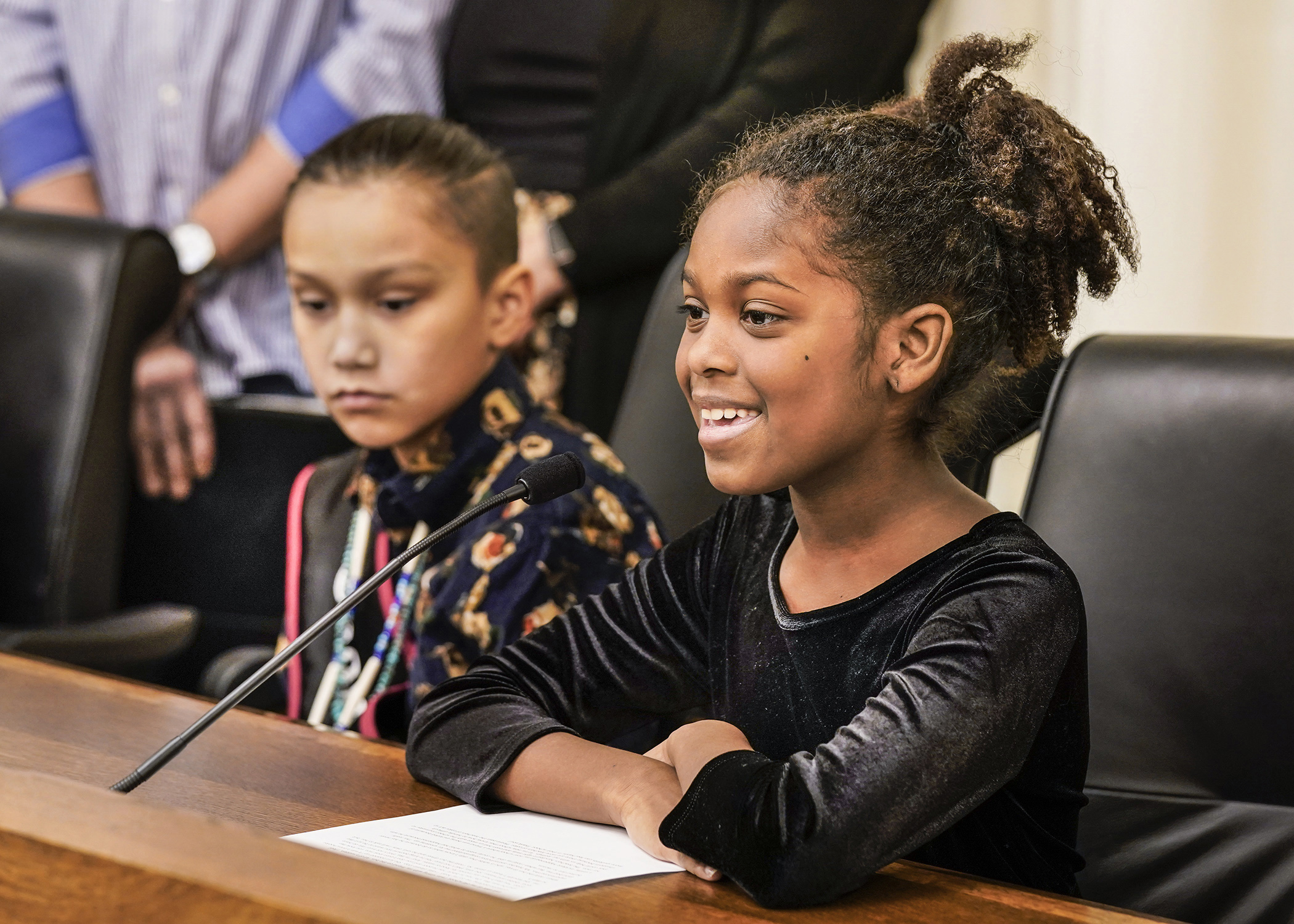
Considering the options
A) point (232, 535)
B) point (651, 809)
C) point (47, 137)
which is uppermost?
point (47, 137)

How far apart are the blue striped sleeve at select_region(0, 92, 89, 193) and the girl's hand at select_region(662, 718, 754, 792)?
1808 millimetres

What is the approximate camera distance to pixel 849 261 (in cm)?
81

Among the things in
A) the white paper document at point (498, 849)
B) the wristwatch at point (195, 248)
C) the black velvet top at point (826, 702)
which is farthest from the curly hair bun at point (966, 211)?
→ the wristwatch at point (195, 248)

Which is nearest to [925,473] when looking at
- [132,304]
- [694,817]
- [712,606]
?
[712,606]

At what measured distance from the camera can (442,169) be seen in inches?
57.8

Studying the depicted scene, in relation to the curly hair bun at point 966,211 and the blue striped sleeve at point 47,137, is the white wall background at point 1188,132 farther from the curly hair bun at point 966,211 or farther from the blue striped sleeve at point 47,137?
the blue striped sleeve at point 47,137

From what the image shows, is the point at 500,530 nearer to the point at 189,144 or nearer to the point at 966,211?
the point at 966,211

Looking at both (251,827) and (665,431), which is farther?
(665,431)

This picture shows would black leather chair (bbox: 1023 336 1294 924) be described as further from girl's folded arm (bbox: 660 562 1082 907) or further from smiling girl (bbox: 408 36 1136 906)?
girl's folded arm (bbox: 660 562 1082 907)

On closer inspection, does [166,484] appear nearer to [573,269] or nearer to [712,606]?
[573,269]

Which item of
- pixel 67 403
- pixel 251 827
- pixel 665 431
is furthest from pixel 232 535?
pixel 251 827

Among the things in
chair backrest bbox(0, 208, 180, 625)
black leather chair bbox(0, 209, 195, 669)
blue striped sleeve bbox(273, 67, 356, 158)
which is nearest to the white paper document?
black leather chair bbox(0, 209, 195, 669)

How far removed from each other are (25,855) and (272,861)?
4.0 inches

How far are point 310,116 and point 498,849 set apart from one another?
5.37 ft
